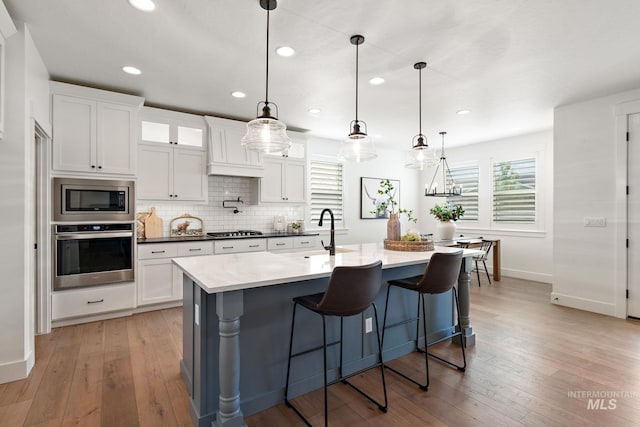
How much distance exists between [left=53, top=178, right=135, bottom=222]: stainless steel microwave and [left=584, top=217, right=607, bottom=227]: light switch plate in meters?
5.68

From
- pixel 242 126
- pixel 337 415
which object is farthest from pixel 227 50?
pixel 337 415

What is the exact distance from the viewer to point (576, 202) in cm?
425

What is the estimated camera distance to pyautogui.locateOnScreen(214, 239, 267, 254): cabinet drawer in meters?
4.39

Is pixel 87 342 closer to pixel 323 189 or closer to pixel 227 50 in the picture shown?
pixel 227 50

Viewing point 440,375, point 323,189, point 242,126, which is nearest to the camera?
point 440,375

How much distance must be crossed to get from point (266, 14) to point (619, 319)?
503 centimetres

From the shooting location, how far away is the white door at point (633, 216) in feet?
12.4

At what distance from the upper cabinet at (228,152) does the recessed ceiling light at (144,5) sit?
2.29 m

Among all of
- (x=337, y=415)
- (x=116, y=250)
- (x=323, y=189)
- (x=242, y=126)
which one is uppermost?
(x=242, y=126)

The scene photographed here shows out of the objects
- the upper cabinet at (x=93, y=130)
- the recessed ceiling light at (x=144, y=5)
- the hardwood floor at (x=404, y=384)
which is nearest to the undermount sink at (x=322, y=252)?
the hardwood floor at (x=404, y=384)

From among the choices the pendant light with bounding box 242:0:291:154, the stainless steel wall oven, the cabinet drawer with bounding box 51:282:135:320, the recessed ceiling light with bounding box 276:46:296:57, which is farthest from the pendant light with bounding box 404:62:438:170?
the cabinet drawer with bounding box 51:282:135:320

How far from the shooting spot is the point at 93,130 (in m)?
3.66

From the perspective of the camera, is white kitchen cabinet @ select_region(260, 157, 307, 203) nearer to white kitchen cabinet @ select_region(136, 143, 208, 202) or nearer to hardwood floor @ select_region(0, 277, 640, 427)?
white kitchen cabinet @ select_region(136, 143, 208, 202)

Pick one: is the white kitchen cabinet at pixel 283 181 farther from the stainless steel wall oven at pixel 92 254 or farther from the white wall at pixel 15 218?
the white wall at pixel 15 218
